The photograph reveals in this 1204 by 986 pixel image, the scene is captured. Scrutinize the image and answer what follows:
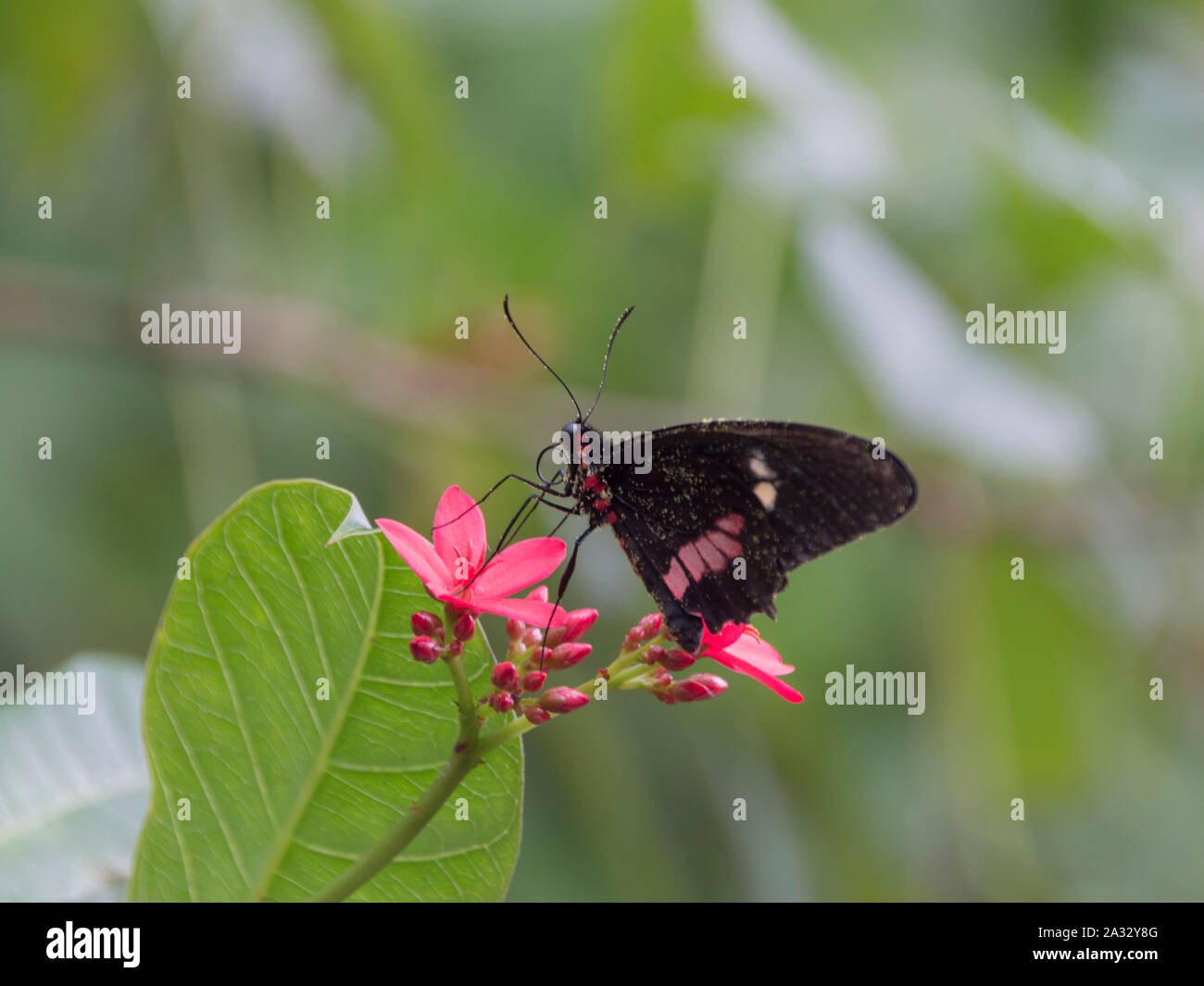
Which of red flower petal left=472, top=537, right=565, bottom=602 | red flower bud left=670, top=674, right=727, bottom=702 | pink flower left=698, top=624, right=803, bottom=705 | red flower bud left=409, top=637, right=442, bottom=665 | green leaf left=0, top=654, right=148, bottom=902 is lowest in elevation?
green leaf left=0, top=654, right=148, bottom=902

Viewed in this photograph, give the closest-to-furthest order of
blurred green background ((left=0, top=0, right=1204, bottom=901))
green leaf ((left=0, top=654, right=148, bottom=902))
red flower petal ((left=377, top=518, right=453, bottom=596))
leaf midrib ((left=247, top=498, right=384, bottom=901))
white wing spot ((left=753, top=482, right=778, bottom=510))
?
red flower petal ((left=377, top=518, right=453, bottom=596)) < leaf midrib ((left=247, top=498, right=384, bottom=901)) < green leaf ((left=0, top=654, right=148, bottom=902)) < white wing spot ((left=753, top=482, right=778, bottom=510)) < blurred green background ((left=0, top=0, right=1204, bottom=901))

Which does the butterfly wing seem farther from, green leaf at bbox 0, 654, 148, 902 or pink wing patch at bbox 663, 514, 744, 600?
green leaf at bbox 0, 654, 148, 902

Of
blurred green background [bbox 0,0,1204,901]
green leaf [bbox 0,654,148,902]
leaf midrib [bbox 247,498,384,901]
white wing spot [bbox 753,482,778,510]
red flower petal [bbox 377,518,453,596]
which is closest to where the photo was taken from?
red flower petal [bbox 377,518,453,596]

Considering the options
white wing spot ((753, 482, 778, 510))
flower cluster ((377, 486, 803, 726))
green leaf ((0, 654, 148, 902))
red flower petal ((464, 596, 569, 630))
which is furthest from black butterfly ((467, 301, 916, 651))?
green leaf ((0, 654, 148, 902))

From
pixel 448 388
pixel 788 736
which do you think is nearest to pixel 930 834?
pixel 788 736

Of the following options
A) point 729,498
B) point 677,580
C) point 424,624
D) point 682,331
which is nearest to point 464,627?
point 424,624

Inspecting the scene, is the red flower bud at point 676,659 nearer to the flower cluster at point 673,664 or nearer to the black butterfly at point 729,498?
the flower cluster at point 673,664
